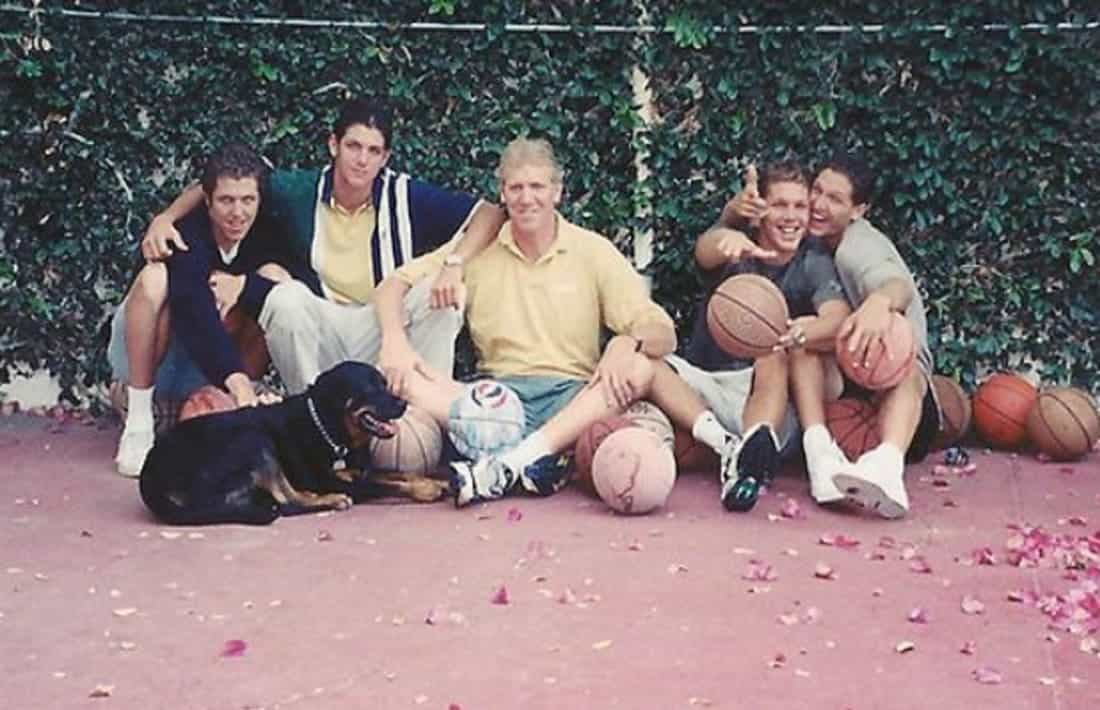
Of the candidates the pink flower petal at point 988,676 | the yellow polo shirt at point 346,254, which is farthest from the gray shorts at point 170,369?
the pink flower petal at point 988,676

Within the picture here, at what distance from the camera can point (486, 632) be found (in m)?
4.48

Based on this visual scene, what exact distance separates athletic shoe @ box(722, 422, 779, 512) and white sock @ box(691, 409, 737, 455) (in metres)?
0.17

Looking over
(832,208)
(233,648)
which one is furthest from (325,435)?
(832,208)

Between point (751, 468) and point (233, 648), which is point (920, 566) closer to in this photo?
point (751, 468)

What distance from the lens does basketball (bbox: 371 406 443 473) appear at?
6.25m

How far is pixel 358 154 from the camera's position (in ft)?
22.0

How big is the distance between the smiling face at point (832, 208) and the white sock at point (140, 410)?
253 centimetres

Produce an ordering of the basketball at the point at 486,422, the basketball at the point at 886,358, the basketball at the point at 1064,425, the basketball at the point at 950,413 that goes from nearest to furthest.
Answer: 1. the basketball at the point at 886,358
2. the basketball at the point at 486,422
3. the basketball at the point at 1064,425
4. the basketball at the point at 950,413

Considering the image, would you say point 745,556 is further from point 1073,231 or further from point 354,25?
point 354,25

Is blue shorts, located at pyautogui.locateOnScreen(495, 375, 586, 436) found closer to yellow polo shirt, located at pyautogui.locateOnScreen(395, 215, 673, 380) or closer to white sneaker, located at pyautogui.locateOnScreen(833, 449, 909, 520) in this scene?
yellow polo shirt, located at pyautogui.locateOnScreen(395, 215, 673, 380)

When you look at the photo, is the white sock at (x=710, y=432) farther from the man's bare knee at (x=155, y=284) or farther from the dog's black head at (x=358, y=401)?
the man's bare knee at (x=155, y=284)

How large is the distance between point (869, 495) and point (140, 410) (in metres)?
2.69

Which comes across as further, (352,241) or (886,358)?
(352,241)

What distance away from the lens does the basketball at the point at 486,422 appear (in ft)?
20.1
